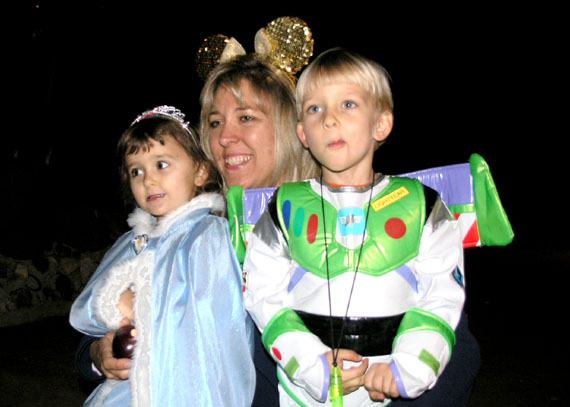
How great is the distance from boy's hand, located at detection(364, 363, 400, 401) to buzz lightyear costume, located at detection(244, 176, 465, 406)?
3cm

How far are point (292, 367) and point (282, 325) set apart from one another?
110 mm

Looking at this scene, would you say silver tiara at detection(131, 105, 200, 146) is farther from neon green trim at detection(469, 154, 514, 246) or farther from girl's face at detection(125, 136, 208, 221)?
neon green trim at detection(469, 154, 514, 246)

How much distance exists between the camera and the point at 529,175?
15625mm

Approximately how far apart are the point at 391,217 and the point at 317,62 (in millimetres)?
523

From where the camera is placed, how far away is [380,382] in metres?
1.21

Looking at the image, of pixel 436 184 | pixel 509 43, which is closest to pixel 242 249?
pixel 436 184

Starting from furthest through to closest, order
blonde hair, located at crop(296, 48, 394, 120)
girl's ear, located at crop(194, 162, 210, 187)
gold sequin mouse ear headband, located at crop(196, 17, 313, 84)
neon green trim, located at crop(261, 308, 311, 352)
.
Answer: gold sequin mouse ear headband, located at crop(196, 17, 313, 84) < girl's ear, located at crop(194, 162, 210, 187) < blonde hair, located at crop(296, 48, 394, 120) < neon green trim, located at crop(261, 308, 311, 352)

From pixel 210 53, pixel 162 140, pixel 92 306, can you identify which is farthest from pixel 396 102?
pixel 92 306

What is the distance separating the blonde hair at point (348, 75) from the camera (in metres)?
1.46

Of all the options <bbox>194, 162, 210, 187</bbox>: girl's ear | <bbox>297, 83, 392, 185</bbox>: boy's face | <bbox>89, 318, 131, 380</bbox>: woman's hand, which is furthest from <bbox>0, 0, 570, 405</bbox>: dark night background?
<bbox>297, 83, 392, 185</bbox>: boy's face

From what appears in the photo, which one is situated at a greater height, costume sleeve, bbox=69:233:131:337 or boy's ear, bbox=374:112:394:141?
boy's ear, bbox=374:112:394:141

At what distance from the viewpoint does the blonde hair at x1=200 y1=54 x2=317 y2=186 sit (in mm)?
1970

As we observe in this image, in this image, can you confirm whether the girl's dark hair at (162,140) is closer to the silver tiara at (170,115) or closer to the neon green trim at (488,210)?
the silver tiara at (170,115)

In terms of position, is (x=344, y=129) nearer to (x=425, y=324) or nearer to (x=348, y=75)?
(x=348, y=75)
